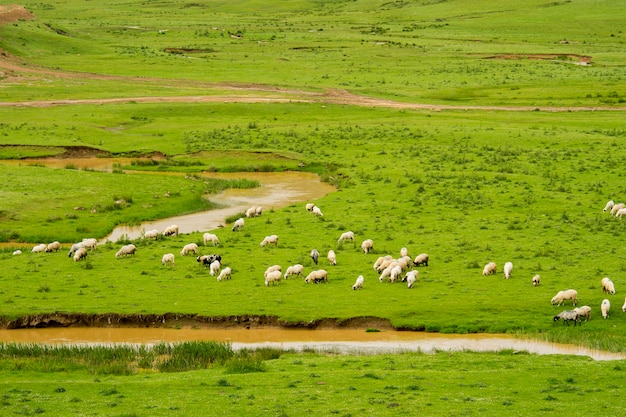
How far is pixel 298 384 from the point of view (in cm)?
2519

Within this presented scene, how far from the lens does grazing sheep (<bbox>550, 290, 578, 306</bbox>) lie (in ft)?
107

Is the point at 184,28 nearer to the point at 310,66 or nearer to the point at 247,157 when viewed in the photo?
the point at 310,66

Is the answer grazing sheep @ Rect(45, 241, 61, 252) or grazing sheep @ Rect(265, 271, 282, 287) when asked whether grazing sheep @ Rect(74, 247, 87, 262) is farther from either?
grazing sheep @ Rect(265, 271, 282, 287)

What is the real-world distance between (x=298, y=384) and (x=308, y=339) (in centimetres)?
691

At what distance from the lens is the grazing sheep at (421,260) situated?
38.5m

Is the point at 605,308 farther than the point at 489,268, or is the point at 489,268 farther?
the point at 489,268

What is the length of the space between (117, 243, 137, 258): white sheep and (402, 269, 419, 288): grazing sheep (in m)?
12.3

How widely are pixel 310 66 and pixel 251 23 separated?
71595 mm

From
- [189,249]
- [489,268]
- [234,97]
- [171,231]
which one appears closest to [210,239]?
[189,249]

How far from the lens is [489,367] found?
88.4ft

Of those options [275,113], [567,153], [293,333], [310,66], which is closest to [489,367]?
[293,333]

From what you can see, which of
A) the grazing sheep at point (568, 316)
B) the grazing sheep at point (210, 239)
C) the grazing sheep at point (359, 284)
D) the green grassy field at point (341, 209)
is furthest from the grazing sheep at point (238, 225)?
the grazing sheep at point (568, 316)

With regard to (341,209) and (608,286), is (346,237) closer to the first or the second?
(341,209)

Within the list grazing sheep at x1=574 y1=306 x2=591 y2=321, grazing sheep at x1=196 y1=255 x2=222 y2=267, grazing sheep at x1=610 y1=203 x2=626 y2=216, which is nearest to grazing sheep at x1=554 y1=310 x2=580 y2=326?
grazing sheep at x1=574 y1=306 x2=591 y2=321
